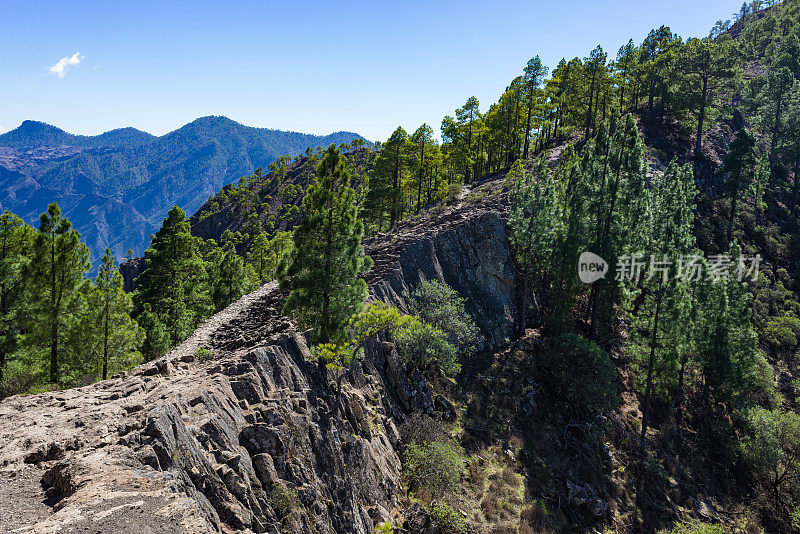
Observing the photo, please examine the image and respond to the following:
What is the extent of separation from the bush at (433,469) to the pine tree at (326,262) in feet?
26.7

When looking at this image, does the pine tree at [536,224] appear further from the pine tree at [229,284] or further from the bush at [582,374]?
the pine tree at [229,284]

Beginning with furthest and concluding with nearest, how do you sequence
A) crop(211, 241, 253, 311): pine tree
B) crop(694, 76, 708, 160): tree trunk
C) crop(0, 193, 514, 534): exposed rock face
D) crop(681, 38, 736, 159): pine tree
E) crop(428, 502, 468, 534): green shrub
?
1. crop(694, 76, 708, 160): tree trunk
2. crop(681, 38, 736, 159): pine tree
3. crop(211, 241, 253, 311): pine tree
4. crop(428, 502, 468, 534): green shrub
5. crop(0, 193, 514, 534): exposed rock face

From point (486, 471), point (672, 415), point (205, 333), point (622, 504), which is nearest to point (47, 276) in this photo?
point (205, 333)

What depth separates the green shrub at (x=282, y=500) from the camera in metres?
13.1

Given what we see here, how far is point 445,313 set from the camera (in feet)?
107

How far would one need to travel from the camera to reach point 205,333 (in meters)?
Result: 26.1

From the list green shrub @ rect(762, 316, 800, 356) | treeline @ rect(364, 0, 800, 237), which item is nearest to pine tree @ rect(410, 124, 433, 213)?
treeline @ rect(364, 0, 800, 237)

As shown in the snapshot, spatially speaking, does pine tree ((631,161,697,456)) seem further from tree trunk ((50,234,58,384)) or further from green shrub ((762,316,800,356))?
tree trunk ((50,234,58,384))

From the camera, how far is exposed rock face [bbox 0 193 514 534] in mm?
9680

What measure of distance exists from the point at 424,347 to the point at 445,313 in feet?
15.2

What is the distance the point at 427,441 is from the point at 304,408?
9596 millimetres

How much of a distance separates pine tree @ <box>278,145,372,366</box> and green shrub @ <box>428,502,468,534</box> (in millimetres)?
9511

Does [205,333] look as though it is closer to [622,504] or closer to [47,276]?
[47,276]

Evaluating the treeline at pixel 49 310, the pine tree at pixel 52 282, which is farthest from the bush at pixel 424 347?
the pine tree at pixel 52 282
